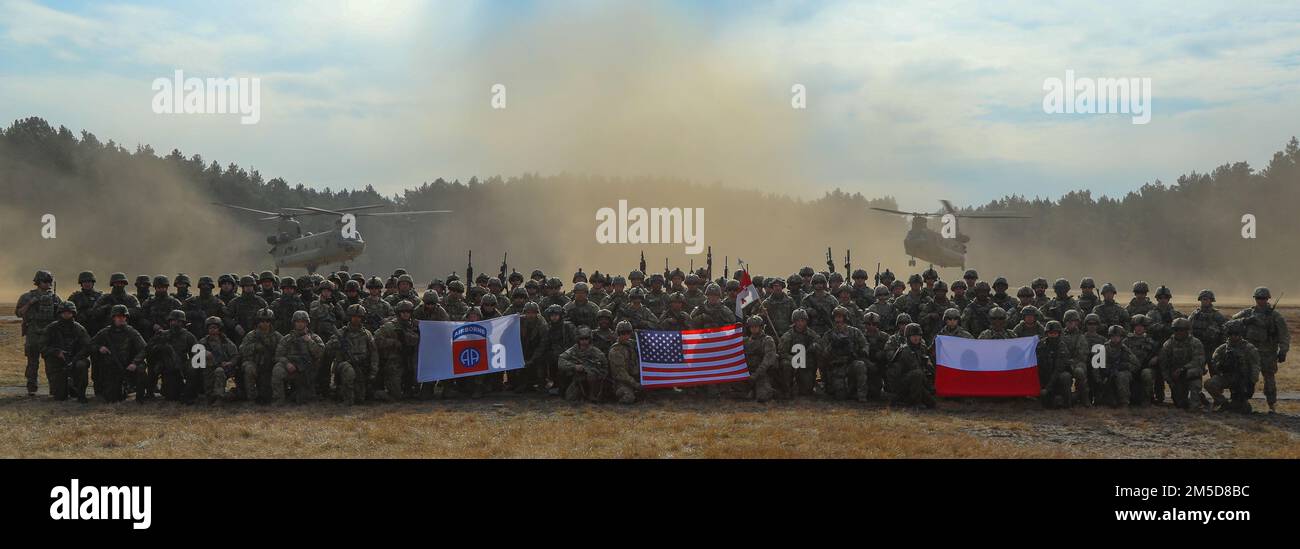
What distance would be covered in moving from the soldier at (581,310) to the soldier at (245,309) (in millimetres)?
5211

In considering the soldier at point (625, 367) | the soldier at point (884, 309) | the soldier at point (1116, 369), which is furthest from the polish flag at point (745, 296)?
the soldier at point (1116, 369)

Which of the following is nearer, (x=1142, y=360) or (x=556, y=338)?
(x=1142, y=360)

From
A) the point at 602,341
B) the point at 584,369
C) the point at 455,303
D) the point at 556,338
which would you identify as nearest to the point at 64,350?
the point at 455,303

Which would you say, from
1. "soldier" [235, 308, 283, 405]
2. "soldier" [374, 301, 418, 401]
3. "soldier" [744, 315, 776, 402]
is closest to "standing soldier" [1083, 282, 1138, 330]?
"soldier" [744, 315, 776, 402]

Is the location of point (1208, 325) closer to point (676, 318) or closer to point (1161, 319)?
point (1161, 319)

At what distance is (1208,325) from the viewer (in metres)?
15.2

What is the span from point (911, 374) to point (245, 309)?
1105 cm

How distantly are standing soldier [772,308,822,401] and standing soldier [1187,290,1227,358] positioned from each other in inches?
244

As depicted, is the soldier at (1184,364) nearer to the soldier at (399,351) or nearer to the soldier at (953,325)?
the soldier at (953,325)

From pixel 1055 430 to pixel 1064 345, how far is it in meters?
2.33

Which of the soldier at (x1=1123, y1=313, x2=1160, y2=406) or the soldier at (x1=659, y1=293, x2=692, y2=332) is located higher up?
the soldier at (x1=659, y1=293, x2=692, y2=332)

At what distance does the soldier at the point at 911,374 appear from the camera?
14.2m

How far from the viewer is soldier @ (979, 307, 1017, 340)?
48.8 feet

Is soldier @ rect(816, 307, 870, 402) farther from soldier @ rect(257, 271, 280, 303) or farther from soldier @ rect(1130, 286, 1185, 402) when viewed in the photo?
soldier @ rect(257, 271, 280, 303)
